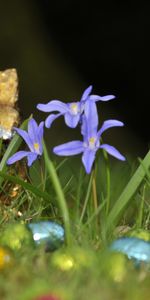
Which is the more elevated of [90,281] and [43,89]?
[90,281]

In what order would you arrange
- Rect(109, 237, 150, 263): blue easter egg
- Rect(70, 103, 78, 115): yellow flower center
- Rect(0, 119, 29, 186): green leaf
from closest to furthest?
Rect(109, 237, 150, 263): blue easter egg, Rect(70, 103, 78, 115): yellow flower center, Rect(0, 119, 29, 186): green leaf

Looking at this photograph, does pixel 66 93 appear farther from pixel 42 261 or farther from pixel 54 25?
pixel 42 261

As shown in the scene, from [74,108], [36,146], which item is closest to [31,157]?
[36,146]

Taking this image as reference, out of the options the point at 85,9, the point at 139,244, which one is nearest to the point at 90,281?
the point at 139,244

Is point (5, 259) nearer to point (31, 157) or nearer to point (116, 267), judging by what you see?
point (116, 267)

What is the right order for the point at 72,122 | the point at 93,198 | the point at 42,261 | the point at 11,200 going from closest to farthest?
the point at 42,261 → the point at 72,122 → the point at 93,198 → the point at 11,200

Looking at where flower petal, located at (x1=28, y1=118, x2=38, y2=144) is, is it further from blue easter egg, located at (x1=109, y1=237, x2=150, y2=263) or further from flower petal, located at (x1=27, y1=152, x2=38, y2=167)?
blue easter egg, located at (x1=109, y1=237, x2=150, y2=263)

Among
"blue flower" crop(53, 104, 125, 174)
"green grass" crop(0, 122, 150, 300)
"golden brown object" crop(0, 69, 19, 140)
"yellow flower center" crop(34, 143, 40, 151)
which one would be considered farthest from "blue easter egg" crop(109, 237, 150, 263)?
"golden brown object" crop(0, 69, 19, 140)
